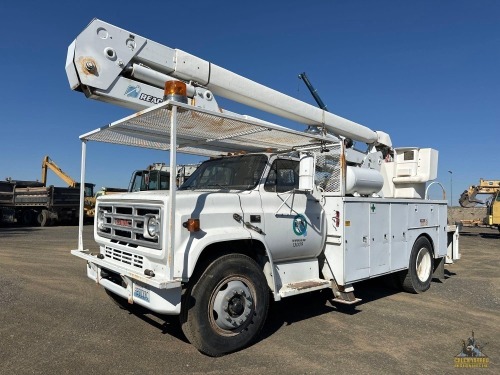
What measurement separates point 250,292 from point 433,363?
2.09m

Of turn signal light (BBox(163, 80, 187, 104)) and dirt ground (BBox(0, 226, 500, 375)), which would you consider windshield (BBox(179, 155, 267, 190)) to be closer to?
turn signal light (BBox(163, 80, 187, 104))

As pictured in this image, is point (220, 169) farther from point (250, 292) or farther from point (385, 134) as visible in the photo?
point (385, 134)

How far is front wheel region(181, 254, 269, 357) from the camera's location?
13.1 feet

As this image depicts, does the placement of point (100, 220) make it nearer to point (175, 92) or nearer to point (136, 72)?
point (136, 72)

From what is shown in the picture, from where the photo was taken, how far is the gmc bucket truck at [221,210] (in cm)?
402

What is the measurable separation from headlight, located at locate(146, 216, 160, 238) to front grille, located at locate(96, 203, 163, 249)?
0.11 ft

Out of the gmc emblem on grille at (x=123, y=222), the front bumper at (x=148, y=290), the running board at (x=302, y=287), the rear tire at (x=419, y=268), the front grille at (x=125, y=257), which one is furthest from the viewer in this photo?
→ the rear tire at (x=419, y=268)

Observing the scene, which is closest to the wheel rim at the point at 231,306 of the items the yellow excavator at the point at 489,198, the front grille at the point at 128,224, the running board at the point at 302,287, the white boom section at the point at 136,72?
the running board at the point at 302,287

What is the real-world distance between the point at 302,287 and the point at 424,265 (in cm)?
387

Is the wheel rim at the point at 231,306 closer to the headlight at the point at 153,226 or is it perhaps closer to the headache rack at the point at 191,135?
the headache rack at the point at 191,135

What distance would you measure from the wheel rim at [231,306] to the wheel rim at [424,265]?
14.9ft

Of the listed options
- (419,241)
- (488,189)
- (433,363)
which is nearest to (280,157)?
(433,363)

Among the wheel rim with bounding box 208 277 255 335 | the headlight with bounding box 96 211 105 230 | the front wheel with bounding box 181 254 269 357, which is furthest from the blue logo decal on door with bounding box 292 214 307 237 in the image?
the headlight with bounding box 96 211 105 230

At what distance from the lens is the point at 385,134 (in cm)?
888
